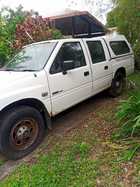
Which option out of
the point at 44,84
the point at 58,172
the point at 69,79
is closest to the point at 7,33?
the point at 69,79

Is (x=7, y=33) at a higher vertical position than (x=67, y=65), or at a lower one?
higher

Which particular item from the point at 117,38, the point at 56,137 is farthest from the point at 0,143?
the point at 117,38

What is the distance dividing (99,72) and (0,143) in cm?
330

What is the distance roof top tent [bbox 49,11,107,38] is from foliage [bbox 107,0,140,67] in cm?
328

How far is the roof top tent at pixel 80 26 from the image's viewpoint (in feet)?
48.0

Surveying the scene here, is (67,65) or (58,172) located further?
(67,65)

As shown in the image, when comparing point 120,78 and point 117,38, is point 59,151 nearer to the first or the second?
point 120,78

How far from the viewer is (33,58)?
19.2 feet

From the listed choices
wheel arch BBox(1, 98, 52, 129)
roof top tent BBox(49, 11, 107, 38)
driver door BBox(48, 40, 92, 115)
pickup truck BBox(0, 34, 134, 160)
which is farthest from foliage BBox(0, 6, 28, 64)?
roof top tent BBox(49, 11, 107, 38)

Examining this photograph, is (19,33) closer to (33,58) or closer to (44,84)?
(33,58)

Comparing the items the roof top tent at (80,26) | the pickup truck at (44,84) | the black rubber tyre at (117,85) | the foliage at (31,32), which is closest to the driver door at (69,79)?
the pickup truck at (44,84)

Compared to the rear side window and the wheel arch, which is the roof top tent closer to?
the rear side window

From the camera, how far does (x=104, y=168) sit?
427cm

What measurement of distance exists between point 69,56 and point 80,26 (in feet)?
31.9
